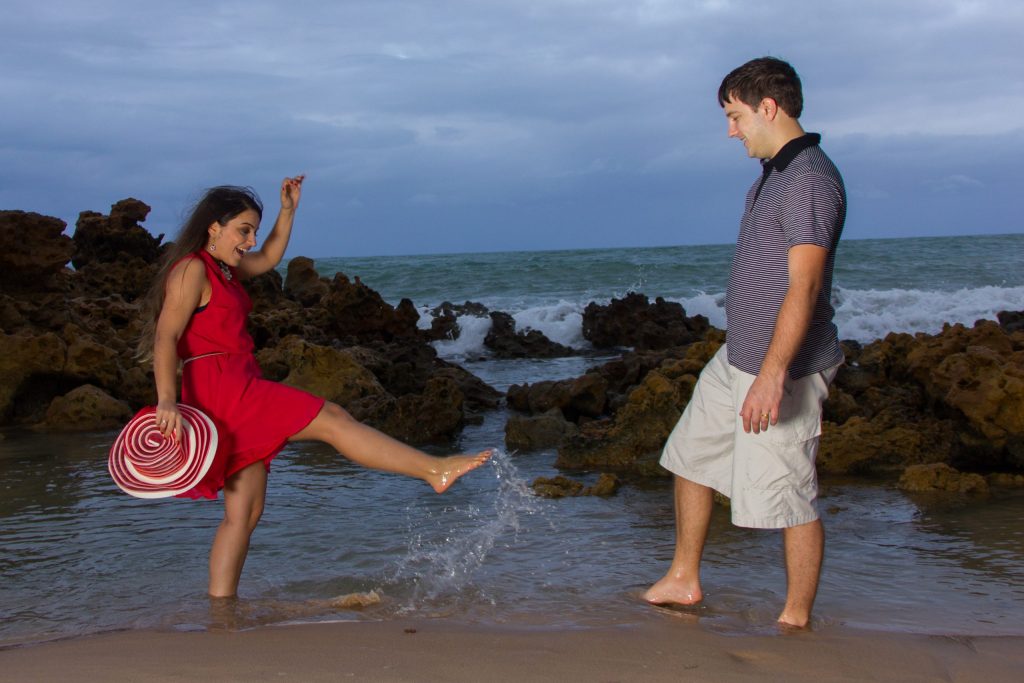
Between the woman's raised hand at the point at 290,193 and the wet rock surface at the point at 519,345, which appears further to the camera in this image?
the wet rock surface at the point at 519,345

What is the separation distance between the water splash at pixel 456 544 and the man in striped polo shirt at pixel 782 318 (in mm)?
1043

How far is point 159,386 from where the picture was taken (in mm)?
3582

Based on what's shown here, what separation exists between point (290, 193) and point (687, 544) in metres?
2.11

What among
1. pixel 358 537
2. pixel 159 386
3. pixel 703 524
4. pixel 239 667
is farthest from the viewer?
pixel 358 537

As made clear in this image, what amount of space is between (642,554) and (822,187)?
6.88 ft

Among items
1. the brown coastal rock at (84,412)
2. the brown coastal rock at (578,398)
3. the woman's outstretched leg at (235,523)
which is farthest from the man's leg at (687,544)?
the brown coastal rock at (84,412)

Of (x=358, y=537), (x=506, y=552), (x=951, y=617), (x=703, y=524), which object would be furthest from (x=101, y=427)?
(x=951, y=617)

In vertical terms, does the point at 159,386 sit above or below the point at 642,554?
above

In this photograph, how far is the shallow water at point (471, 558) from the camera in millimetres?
3848

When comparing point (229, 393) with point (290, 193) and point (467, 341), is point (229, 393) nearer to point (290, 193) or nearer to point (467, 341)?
point (290, 193)

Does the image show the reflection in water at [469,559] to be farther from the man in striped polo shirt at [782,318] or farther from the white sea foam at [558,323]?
the white sea foam at [558,323]

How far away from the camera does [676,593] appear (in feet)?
12.7

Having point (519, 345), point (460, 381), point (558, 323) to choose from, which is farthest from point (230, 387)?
point (558, 323)

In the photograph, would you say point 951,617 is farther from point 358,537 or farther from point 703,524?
point 358,537
